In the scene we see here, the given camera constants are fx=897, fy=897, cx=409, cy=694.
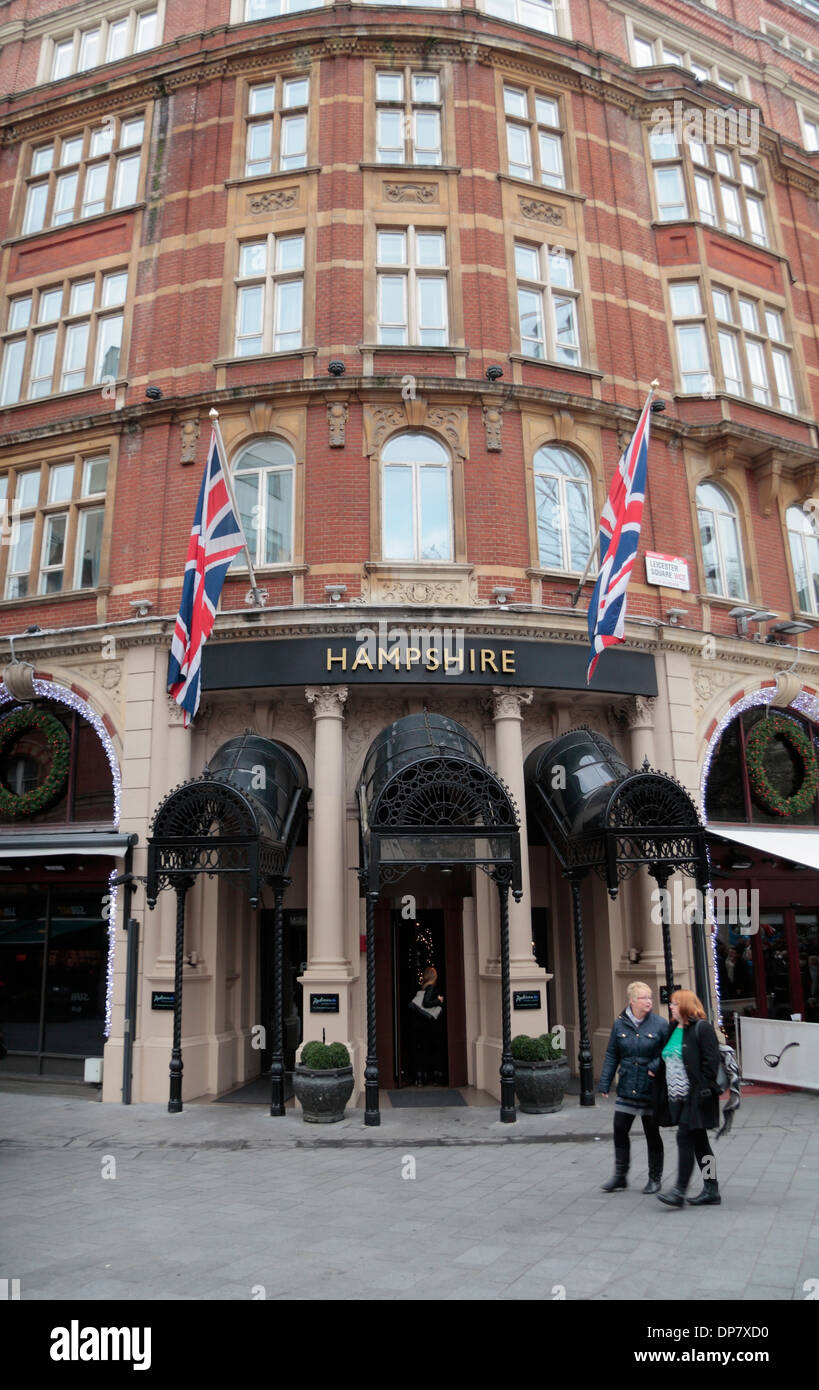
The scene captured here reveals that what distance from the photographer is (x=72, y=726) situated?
16.2 meters

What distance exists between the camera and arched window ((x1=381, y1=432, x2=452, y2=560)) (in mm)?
15578

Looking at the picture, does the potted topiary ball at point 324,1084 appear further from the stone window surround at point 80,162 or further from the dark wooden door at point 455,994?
the stone window surround at point 80,162

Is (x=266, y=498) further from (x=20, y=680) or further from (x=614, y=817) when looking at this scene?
(x=614, y=817)

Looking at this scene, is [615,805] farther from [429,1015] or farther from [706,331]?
[706,331]

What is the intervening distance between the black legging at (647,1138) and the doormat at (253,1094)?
6698mm

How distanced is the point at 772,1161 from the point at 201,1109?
7755mm

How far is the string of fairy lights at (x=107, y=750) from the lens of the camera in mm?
14438

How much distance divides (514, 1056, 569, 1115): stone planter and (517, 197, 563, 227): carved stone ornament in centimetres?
1552

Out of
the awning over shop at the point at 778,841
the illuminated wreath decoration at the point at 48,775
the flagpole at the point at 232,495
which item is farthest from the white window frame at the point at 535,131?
the illuminated wreath decoration at the point at 48,775

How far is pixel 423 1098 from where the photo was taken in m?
13.6

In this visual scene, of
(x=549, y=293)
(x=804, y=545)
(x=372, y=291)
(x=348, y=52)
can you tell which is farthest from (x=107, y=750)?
(x=804, y=545)

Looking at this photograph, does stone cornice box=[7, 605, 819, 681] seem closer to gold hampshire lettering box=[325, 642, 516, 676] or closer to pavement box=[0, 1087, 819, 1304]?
gold hampshire lettering box=[325, 642, 516, 676]

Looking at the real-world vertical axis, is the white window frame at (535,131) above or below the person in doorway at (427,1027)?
above

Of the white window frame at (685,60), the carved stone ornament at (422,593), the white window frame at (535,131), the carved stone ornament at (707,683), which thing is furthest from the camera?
the white window frame at (685,60)
